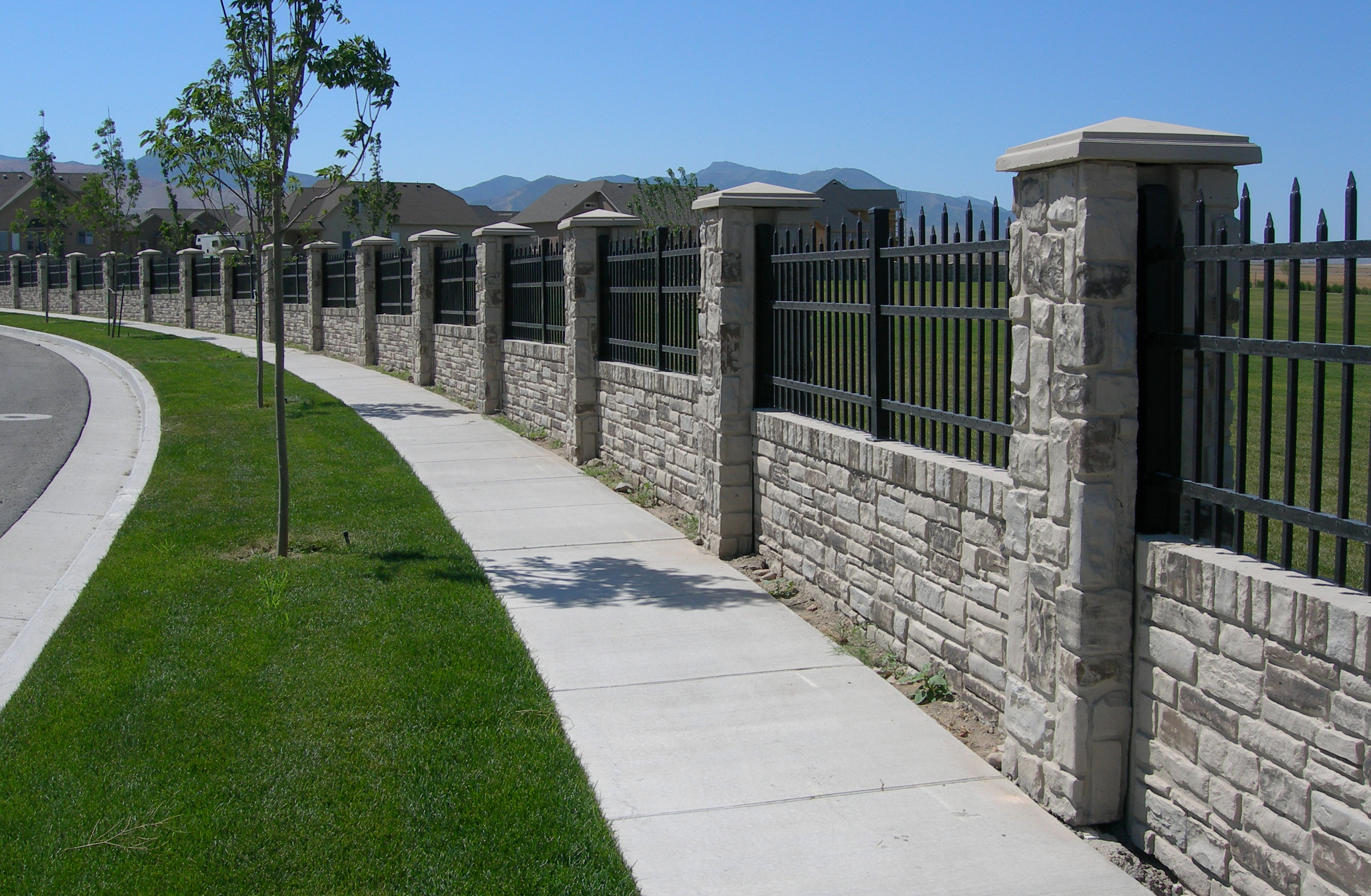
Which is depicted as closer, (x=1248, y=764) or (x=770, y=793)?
(x=1248, y=764)

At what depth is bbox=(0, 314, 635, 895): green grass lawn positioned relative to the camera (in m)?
4.03

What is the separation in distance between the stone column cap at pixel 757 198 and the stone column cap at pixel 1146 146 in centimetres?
405

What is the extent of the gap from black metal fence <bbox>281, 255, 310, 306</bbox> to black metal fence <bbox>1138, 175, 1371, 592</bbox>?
24.6m

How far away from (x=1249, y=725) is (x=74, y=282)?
44.9 m

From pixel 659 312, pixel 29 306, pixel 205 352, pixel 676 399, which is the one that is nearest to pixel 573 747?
pixel 676 399

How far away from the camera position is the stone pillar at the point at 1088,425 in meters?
4.21

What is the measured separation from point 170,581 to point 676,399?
425 cm

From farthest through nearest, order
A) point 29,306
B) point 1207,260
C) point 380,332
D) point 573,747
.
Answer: point 29,306 → point 380,332 → point 573,747 → point 1207,260

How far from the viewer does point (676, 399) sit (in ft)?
33.1

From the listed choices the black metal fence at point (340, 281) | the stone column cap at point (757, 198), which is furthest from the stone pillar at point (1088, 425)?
the black metal fence at point (340, 281)

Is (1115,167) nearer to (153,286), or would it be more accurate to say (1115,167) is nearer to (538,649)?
(538,649)

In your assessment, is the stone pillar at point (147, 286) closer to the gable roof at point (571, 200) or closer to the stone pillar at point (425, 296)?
the stone pillar at point (425, 296)

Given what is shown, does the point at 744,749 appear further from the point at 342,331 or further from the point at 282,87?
the point at 342,331

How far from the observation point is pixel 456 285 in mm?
18156
